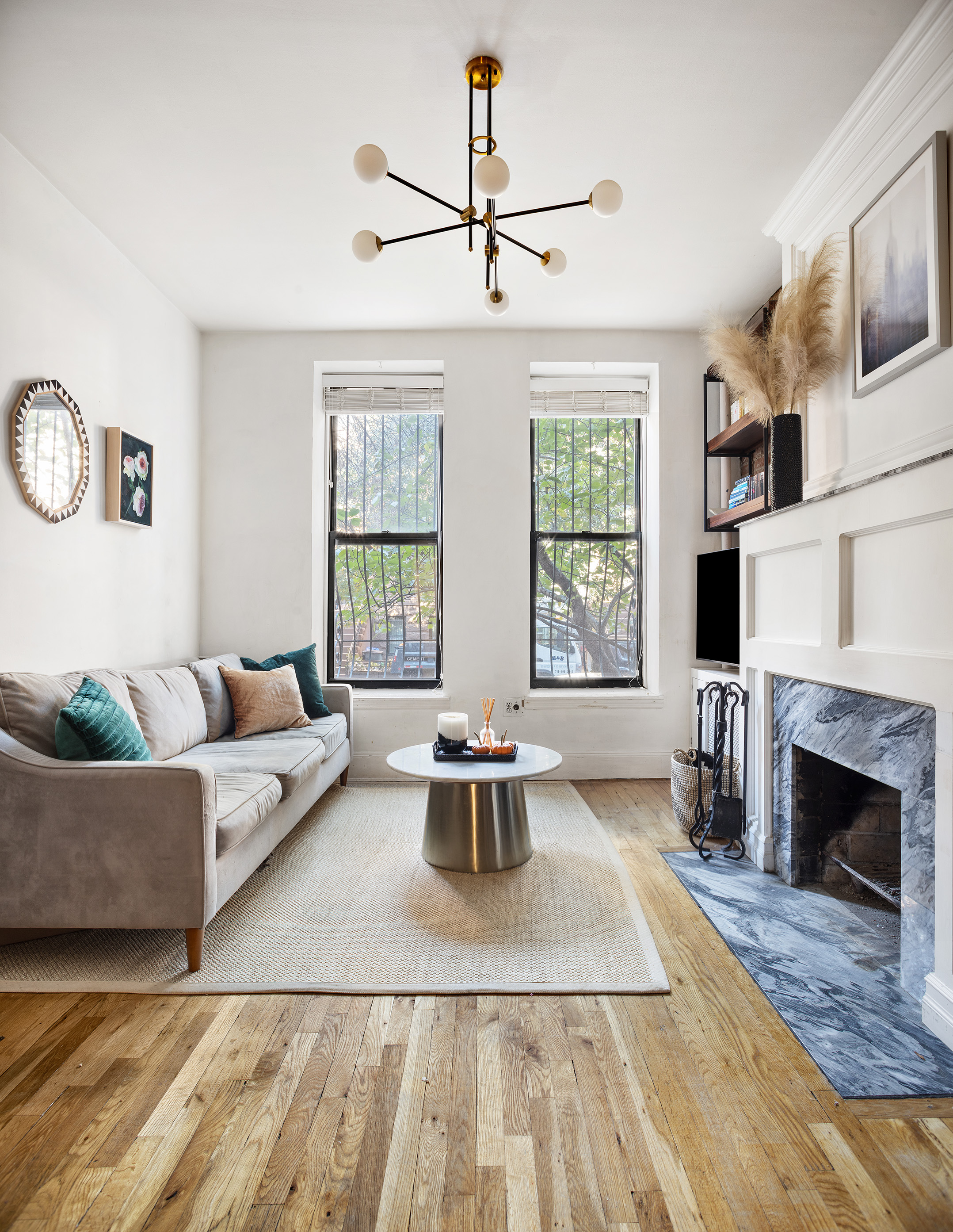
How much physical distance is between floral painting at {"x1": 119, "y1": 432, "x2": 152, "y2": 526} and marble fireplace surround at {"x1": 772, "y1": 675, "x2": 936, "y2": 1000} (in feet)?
10.4

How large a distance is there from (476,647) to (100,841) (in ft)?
8.58

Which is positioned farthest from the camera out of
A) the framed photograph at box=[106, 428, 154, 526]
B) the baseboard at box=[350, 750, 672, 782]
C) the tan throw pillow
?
the baseboard at box=[350, 750, 672, 782]

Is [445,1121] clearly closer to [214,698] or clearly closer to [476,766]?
[476,766]

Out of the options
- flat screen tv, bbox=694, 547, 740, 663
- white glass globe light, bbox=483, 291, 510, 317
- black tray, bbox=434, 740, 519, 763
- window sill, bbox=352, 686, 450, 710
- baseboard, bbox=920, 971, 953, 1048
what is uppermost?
white glass globe light, bbox=483, 291, 510, 317

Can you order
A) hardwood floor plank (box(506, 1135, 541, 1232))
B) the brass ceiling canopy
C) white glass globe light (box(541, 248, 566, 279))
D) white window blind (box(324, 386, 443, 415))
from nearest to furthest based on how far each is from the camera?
hardwood floor plank (box(506, 1135, 541, 1232)) < the brass ceiling canopy < white glass globe light (box(541, 248, 566, 279)) < white window blind (box(324, 386, 443, 415))

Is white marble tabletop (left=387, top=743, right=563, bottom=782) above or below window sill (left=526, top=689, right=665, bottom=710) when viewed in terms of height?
below

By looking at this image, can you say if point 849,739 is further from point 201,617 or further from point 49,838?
point 201,617

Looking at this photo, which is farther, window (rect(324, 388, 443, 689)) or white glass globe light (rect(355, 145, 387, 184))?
window (rect(324, 388, 443, 689))

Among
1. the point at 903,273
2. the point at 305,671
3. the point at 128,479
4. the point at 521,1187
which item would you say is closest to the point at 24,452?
the point at 128,479

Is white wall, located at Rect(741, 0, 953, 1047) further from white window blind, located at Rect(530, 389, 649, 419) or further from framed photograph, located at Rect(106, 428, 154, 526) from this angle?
framed photograph, located at Rect(106, 428, 154, 526)

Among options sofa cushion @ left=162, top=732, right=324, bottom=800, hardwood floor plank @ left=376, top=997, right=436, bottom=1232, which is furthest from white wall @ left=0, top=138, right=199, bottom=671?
hardwood floor plank @ left=376, top=997, right=436, bottom=1232

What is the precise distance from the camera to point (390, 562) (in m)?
4.55

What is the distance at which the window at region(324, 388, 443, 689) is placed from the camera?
14.9ft

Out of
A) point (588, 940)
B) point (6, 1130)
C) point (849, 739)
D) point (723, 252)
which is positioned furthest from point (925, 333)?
point (6, 1130)
